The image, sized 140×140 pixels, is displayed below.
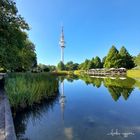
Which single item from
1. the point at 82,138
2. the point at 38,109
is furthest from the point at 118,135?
the point at 38,109

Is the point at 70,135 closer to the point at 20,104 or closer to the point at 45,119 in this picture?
the point at 45,119

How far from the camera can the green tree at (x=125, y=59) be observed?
54534 mm

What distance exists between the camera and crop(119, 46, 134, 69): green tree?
54.5m

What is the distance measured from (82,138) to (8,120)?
2133 mm

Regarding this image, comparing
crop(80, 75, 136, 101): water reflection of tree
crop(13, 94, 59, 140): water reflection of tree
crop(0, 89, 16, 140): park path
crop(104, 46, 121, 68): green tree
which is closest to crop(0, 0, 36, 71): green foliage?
crop(13, 94, 59, 140): water reflection of tree

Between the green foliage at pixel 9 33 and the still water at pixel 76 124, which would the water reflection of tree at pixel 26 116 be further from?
the green foliage at pixel 9 33

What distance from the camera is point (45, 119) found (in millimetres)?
7379

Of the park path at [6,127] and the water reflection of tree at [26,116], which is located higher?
the park path at [6,127]

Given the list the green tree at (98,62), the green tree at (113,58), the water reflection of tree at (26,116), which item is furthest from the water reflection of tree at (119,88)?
the green tree at (98,62)

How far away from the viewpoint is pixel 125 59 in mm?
54969

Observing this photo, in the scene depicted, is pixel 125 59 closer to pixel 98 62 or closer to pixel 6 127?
pixel 98 62

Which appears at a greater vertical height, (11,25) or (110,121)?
(11,25)

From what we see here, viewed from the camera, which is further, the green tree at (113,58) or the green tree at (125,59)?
the green tree at (125,59)

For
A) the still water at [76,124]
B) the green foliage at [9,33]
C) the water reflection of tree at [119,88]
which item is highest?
the green foliage at [9,33]
